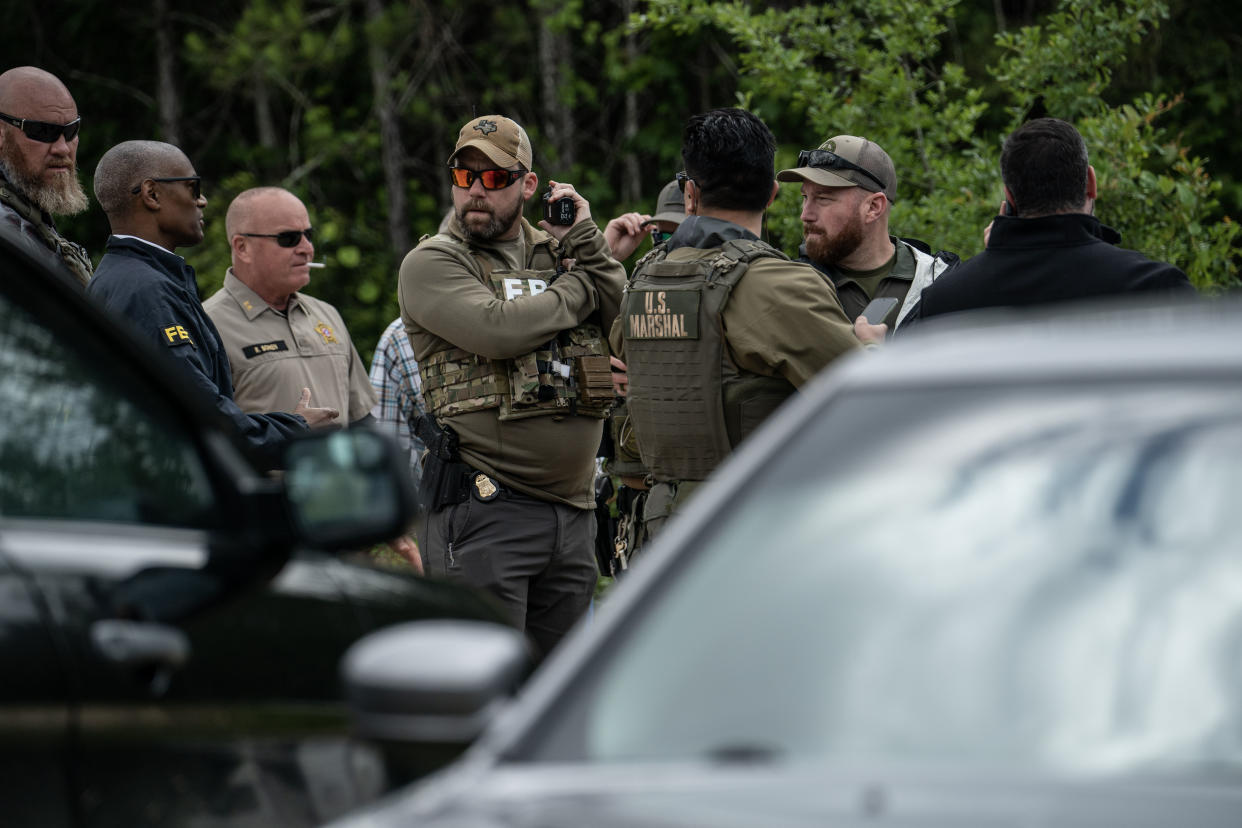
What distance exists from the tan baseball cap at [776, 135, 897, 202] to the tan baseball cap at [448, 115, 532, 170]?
0.91 meters

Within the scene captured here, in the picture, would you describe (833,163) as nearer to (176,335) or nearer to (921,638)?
(176,335)

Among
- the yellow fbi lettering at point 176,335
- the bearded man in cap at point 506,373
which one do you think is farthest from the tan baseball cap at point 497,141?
the yellow fbi lettering at point 176,335

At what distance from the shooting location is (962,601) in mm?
1845

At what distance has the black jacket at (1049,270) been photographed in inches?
161

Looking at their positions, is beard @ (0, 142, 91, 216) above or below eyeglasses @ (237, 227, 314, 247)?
above

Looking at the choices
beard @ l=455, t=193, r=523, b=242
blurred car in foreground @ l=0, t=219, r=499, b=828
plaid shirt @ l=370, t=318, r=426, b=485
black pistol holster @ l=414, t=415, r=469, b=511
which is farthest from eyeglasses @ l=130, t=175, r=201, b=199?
blurred car in foreground @ l=0, t=219, r=499, b=828

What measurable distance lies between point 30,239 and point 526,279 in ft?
5.25

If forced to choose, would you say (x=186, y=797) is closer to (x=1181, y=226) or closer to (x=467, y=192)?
(x=467, y=192)

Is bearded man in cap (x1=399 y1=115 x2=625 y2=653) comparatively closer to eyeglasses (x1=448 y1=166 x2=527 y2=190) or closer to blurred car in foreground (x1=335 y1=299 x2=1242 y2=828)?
eyeglasses (x1=448 y1=166 x2=527 y2=190)

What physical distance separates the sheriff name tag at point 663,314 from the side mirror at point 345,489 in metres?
1.81

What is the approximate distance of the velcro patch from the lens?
186 inches

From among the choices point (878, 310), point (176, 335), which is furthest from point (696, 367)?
point (176, 335)

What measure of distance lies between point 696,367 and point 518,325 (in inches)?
33.0

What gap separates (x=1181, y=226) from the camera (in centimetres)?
686
